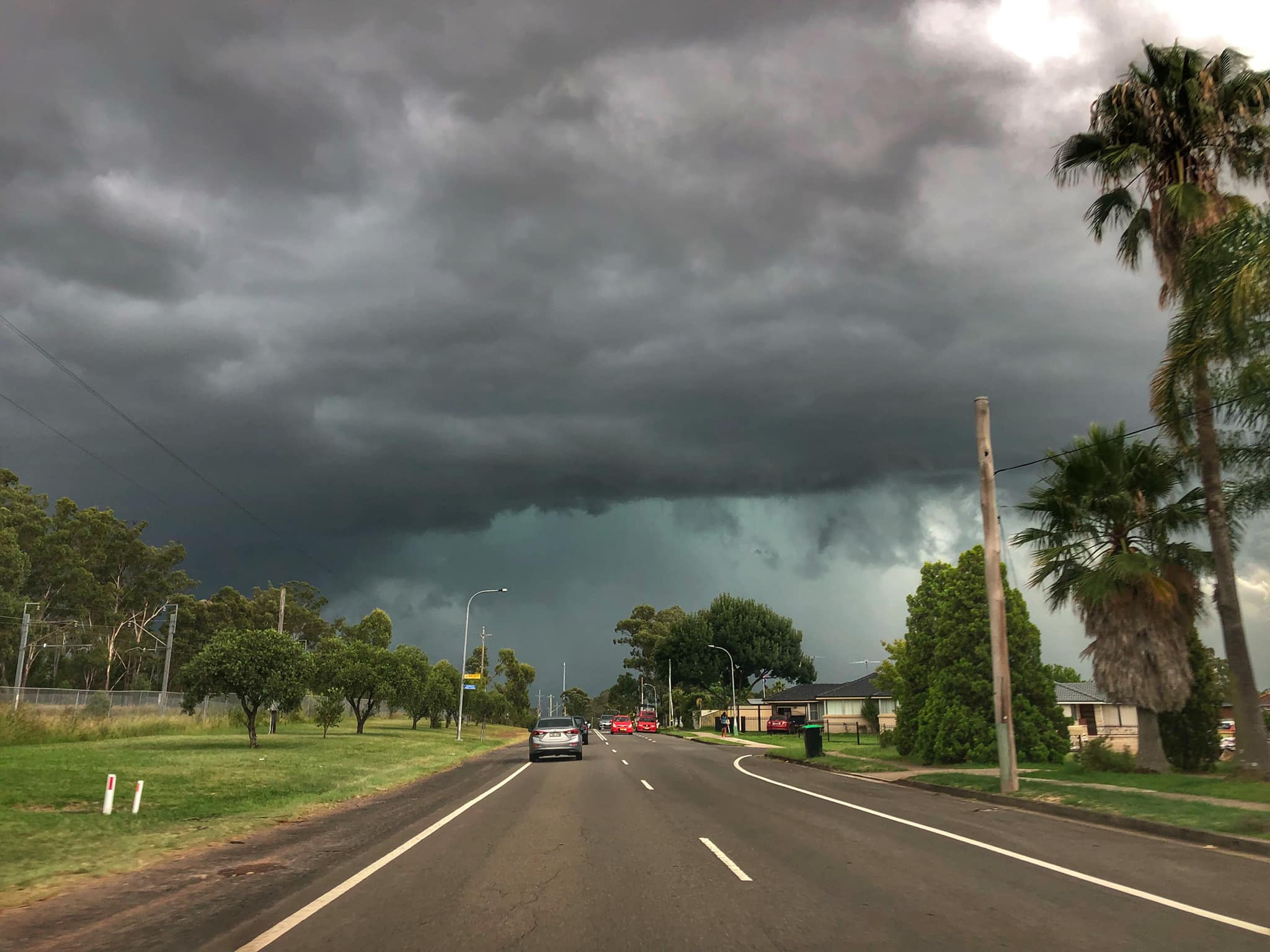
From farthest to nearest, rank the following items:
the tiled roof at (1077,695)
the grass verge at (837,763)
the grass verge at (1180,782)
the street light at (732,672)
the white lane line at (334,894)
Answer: the street light at (732,672)
the tiled roof at (1077,695)
the grass verge at (837,763)
the grass verge at (1180,782)
the white lane line at (334,894)

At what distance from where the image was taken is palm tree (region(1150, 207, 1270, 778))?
15062 millimetres

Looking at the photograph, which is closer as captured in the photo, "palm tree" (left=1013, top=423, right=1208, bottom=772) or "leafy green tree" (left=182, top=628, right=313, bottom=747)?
"palm tree" (left=1013, top=423, right=1208, bottom=772)

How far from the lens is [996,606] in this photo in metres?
18.6

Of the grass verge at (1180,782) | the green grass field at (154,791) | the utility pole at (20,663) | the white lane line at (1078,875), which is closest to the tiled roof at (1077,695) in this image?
the grass verge at (1180,782)

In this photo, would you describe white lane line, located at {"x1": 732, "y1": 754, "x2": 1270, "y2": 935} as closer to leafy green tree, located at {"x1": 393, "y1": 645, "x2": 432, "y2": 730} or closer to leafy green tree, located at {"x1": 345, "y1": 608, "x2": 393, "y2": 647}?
leafy green tree, located at {"x1": 393, "y1": 645, "x2": 432, "y2": 730}

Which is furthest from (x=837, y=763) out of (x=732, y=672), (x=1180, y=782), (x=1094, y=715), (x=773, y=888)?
(x=732, y=672)

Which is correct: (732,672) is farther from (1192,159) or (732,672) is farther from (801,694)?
(1192,159)

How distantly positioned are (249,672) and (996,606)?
Answer: 28.1 m

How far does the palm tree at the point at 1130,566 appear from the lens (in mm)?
21297

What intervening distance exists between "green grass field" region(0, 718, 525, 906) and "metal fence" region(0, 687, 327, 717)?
7596mm

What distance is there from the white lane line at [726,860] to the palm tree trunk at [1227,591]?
1362 centimetres

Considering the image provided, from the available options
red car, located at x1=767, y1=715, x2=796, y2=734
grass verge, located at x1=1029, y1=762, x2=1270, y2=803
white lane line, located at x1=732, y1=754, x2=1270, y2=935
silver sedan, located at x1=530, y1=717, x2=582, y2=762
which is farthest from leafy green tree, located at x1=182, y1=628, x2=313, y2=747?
red car, located at x1=767, y1=715, x2=796, y2=734

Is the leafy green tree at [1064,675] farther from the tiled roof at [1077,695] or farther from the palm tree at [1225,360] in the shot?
the palm tree at [1225,360]

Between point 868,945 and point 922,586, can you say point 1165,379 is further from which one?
point 868,945
